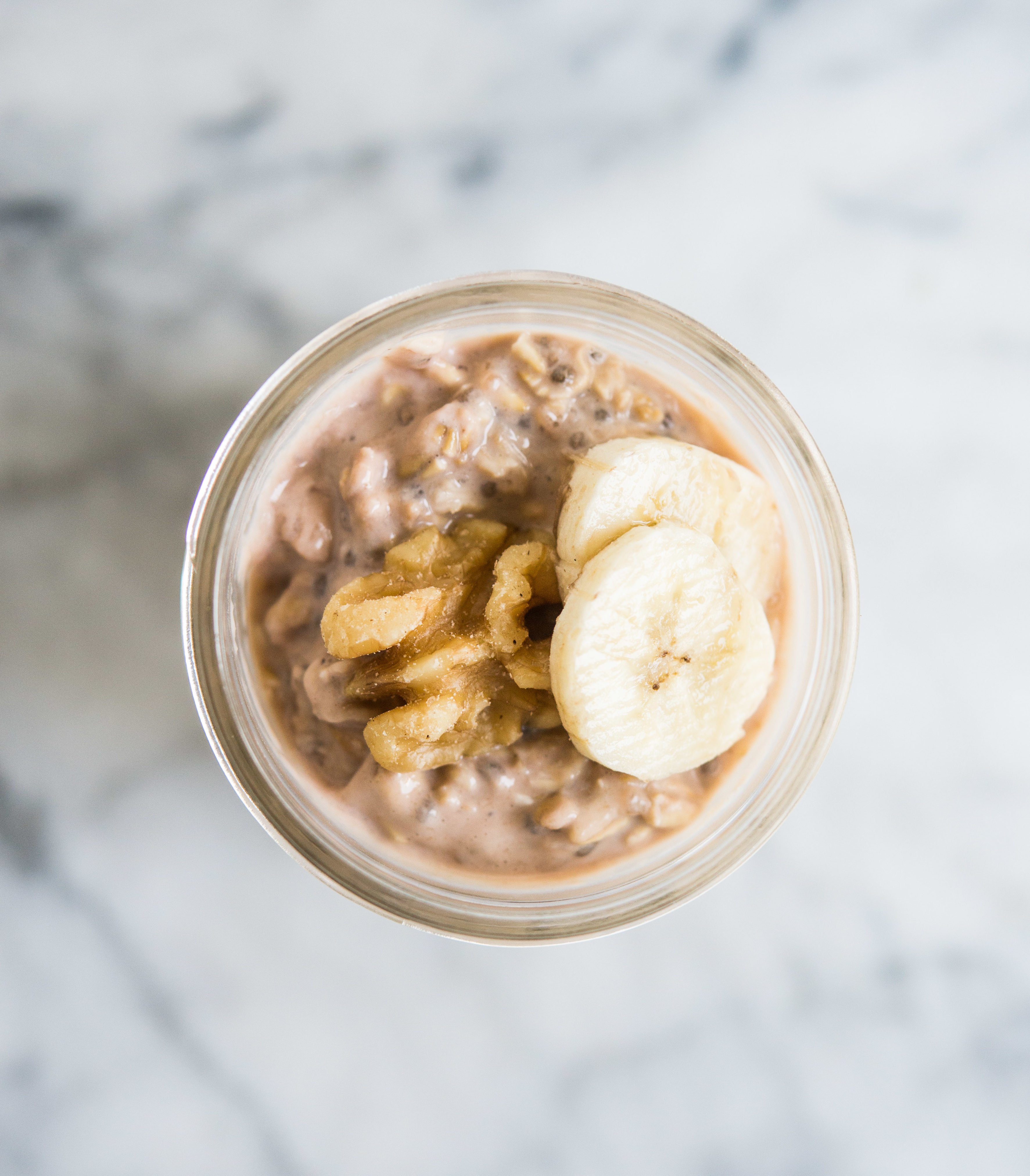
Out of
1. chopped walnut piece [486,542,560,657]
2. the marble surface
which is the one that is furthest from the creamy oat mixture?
the marble surface

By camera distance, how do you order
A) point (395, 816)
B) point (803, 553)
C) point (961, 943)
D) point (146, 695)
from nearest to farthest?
point (395, 816)
point (803, 553)
point (146, 695)
point (961, 943)

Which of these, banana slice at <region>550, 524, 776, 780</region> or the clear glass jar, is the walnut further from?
the clear glass jar

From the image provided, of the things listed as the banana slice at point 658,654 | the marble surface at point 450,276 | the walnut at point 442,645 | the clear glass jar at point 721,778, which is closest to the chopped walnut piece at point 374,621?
the walnut at point 442,645

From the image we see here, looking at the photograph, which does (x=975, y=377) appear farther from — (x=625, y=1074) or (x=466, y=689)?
(x=625, y=1074)

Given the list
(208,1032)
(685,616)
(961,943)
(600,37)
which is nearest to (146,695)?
(208,1032)

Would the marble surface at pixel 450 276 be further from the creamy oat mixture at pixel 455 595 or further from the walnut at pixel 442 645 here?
the walnut at pixel 442 645

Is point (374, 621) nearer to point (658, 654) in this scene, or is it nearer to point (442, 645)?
point (442, 645)
